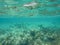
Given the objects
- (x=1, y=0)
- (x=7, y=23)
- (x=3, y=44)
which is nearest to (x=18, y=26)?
(x=7, y=23)

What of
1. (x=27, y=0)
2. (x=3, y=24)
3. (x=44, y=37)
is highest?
(x=27, y=0)

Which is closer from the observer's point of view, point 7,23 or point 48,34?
point 48,34

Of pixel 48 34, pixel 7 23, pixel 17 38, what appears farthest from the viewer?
pixel 7 23

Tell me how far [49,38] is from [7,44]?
21.6 feet

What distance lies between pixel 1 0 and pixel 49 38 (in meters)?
9.94

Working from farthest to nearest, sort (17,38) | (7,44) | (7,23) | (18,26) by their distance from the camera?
1. (7,23)
2. (18,26)
3. (17,38)
4. (7,44)

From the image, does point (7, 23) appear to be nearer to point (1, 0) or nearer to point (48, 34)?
point (48, 34)

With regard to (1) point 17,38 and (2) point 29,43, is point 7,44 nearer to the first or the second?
(1) point 17,38

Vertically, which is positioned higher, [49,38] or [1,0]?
[1,0]

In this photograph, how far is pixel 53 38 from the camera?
2061cm

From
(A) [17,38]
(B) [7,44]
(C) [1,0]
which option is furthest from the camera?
(A) [17,38]

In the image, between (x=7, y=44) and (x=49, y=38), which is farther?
(x=49, y=38)

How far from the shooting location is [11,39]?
19078 millimetres

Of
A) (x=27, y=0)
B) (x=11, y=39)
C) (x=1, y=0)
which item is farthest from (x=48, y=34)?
(x=1, y=0)
